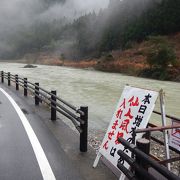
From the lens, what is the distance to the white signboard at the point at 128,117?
3612 millimetres

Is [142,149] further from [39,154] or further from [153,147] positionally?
[153,147]

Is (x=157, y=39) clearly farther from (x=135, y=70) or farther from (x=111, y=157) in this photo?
(x=111, y=157)

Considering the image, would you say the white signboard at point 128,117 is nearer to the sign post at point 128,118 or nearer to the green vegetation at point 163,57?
the sign post at point 128,118

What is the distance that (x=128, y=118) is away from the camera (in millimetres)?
3982

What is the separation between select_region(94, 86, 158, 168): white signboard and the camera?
3.61 meters

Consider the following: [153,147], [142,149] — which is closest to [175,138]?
[142,149]

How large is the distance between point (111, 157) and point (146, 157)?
1.37m

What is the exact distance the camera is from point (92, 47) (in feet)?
343

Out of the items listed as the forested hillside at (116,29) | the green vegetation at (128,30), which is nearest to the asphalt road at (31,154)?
the green vegetation at (128,30)

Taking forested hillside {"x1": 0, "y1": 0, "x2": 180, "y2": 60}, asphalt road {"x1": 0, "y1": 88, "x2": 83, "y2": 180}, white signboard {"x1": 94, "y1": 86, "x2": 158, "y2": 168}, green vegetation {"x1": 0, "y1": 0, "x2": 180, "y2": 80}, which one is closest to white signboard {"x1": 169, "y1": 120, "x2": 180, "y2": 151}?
white signboard {"x1": 94, "y1": 86, "x2": 158, "y2": 168}

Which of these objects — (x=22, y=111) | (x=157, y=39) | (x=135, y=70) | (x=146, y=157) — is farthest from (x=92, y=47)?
(x=146, y=157)

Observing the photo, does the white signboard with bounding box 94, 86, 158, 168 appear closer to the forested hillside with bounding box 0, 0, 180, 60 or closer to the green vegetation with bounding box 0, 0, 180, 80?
the green vegetation with bounding box 0, 0, 180, 80

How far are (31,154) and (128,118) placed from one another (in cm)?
210

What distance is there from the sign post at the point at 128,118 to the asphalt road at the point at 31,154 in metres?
0.63
